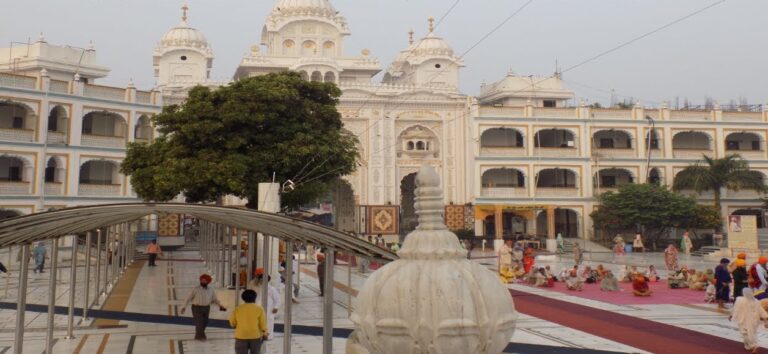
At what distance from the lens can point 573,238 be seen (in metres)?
43.6

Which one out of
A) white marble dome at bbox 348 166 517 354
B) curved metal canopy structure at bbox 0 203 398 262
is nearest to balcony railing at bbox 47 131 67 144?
curved metal canopy structure at bbox 0 203 398 262

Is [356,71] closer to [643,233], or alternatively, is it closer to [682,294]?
[643,233]

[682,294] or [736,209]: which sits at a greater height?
[736,209]

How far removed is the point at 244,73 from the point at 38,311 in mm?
31860

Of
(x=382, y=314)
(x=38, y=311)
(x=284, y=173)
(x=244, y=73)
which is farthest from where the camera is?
(x=244, y=73)

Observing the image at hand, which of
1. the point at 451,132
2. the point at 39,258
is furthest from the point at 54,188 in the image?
the point at 451,132

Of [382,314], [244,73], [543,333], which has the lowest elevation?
[543,333]

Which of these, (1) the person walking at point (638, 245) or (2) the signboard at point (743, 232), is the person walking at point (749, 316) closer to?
Result: (2) the signboard at point (743, 232)

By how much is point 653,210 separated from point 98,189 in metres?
33.6

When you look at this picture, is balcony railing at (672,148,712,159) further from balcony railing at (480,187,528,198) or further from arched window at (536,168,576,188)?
balcony railing at (480,187,528,198)

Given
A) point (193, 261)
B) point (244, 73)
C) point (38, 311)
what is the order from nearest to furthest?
point (38, 311) < point (193, 261) < point (244, 73)

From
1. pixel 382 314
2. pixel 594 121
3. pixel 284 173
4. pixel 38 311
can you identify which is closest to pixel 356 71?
pixel 594 121

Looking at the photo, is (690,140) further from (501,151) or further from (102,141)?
(102,141)

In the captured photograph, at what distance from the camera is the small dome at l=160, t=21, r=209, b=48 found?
44.4 meters
